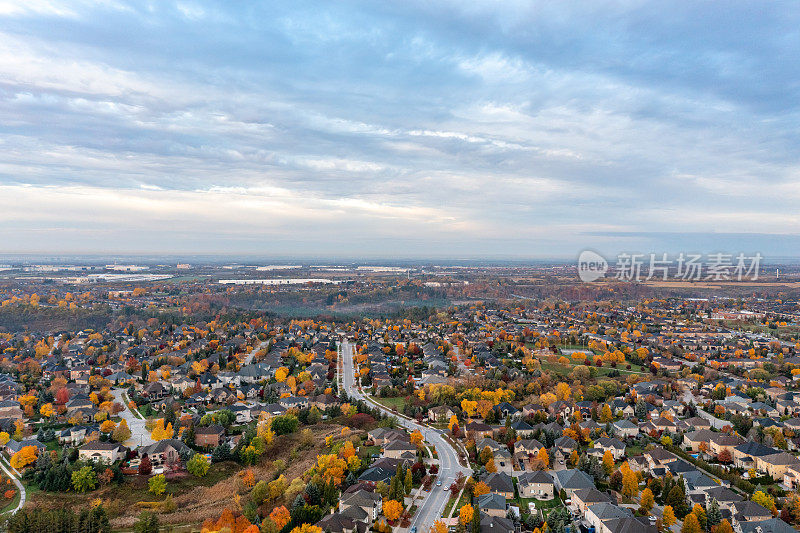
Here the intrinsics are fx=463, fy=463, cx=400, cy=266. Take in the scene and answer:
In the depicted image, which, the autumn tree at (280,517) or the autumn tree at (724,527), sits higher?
the autumn tree at (724,527)

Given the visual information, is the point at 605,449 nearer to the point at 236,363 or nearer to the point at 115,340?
the point at 236,363

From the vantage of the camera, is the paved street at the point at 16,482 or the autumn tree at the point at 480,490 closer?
the paved street at the point at 16,482

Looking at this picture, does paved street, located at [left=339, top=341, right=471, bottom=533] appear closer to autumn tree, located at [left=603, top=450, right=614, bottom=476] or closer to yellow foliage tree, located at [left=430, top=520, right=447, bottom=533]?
yellow foliage tree, located at [left=430, top=520, right=447, bottom=533]

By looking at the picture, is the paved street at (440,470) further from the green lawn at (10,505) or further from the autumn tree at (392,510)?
the green lawn at (10,505)

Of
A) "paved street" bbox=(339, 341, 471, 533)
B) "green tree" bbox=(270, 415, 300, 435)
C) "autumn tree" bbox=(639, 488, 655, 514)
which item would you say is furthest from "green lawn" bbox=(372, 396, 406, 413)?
"autumn tree" bbox=(639, 488, 655, 514)

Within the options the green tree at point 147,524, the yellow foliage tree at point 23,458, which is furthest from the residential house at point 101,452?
the green tree at point 147,524

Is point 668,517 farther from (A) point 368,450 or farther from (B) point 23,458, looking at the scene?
(B) point 23,458
